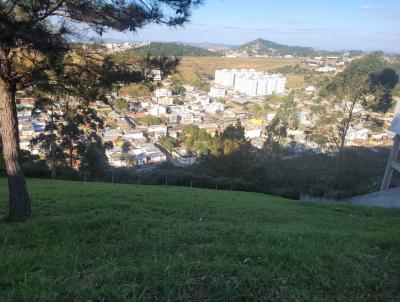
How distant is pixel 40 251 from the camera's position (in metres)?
3.89

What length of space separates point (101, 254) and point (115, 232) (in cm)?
125

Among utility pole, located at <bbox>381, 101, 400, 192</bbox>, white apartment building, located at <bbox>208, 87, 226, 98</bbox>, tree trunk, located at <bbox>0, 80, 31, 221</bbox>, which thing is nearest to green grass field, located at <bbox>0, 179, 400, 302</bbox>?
tree trunk, located at <bbox>0, 80, 31, 221</bbox>

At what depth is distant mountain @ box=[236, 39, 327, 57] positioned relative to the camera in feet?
433

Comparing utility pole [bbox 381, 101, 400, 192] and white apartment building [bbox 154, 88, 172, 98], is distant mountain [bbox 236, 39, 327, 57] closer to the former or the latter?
white apartment building [bbox 154, 88, 172, 98]

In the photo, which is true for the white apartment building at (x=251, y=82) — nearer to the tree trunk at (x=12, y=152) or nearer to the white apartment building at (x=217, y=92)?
the white apartment building at (x=217, y=92)

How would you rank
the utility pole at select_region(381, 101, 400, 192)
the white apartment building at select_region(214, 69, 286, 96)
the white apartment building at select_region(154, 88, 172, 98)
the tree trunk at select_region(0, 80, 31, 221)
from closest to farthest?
the tree trunk at select_region(0, 80, 31, 221), the white apartment building at select_region(154, 88, 172, 98), the utility pole at select_region(381, 101, 400, 192), the white apartment building at select_region(214, 69, 286, 96)

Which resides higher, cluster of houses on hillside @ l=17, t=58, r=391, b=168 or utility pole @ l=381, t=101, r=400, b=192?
utility pole @ l=381, t=101, r=400, b=192

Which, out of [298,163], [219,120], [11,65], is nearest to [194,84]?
[219,120]

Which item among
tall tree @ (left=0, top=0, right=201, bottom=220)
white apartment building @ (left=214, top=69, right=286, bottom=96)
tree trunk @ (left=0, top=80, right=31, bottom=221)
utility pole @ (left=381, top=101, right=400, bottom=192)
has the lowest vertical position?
white apartment building @ (left=214, top=69, right=286, bottom=96)

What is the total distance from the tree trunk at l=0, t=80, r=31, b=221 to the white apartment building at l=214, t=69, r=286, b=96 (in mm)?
71869

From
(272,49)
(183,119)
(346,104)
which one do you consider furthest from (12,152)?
(272,49)

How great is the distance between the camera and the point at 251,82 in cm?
7725

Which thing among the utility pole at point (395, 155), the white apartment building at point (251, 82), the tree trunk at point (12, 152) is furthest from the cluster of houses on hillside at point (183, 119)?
the utility pole at point (395, 155)

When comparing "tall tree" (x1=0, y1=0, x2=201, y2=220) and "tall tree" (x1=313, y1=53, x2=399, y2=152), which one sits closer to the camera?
"tall tree" (x1=0, y1=0, x2=201, y2=220)
